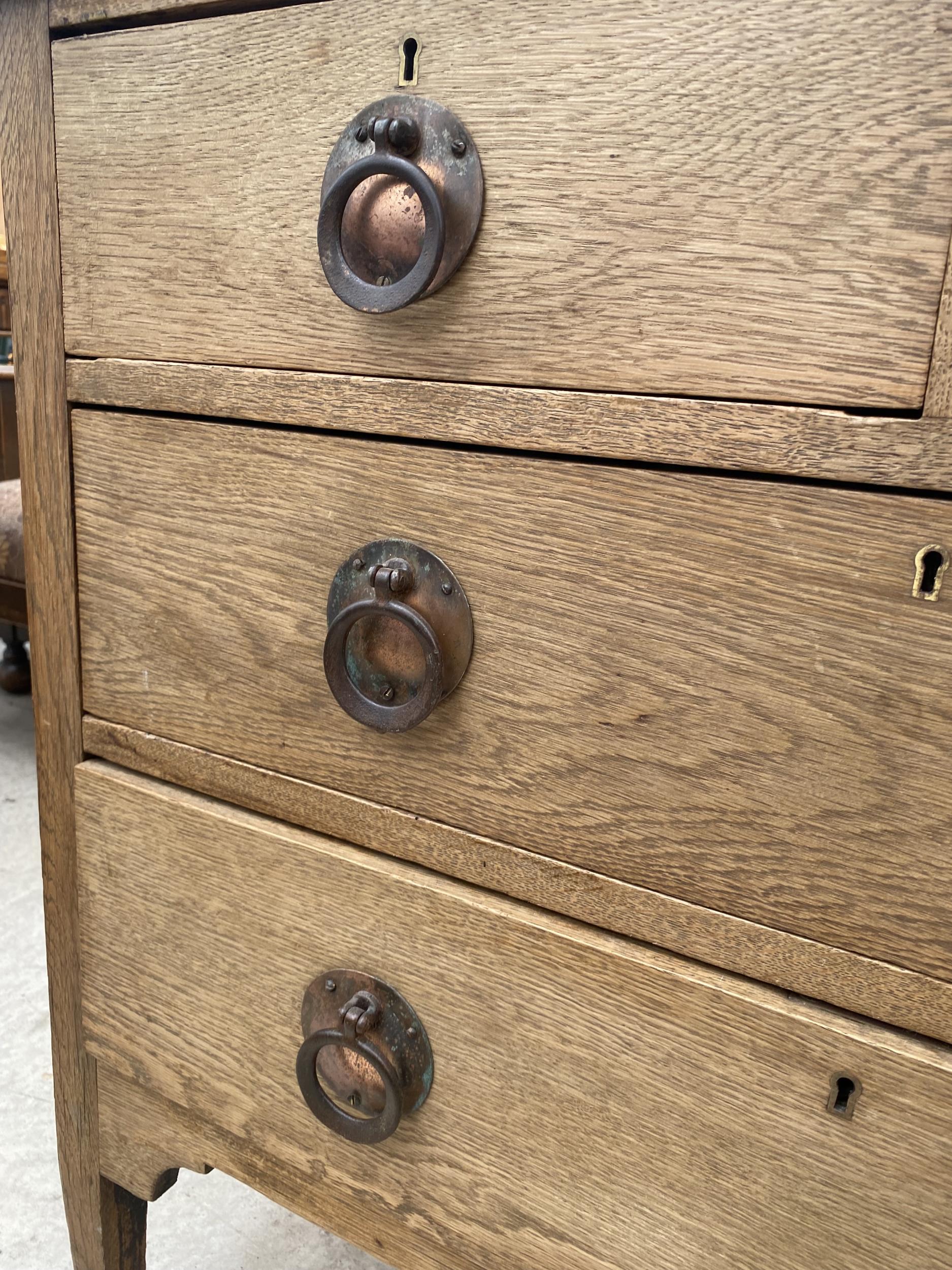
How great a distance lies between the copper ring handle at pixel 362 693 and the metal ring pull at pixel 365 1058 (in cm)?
15

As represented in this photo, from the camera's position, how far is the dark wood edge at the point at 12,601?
1710 millimetres

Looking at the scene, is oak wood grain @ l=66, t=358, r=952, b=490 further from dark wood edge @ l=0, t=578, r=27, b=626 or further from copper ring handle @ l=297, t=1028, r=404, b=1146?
dark wood edge @ l=0, t=578, r=27, b=626

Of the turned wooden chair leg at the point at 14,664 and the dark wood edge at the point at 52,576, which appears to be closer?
the dark wood edge at the point at 52,576

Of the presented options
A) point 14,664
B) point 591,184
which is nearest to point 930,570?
point 591,184

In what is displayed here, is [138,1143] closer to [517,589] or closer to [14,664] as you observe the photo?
[517,589]

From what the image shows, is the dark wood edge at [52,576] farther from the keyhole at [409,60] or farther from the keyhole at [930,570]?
the keyhole at [930,570]

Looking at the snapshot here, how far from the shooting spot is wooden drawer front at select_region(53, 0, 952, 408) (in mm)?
347

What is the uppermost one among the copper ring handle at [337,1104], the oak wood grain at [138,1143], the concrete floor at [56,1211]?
the copper ring handle at [337,1104]

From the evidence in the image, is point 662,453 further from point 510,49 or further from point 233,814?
point 233,814

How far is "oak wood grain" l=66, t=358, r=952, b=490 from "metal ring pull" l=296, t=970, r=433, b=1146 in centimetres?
29

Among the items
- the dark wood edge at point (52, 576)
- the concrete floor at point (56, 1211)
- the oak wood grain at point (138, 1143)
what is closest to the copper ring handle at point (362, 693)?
the dark wood edge at point (52, 576)

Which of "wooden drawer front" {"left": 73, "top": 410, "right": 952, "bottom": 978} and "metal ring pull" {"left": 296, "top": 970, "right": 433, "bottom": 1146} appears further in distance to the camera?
"metal ring pull" {"left": 296, "top": 970, "right": 433, "bottom": 1146}

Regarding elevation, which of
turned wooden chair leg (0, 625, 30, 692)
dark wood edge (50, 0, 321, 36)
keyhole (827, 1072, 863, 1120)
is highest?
dark wood edge (50, 0, 321, 36)

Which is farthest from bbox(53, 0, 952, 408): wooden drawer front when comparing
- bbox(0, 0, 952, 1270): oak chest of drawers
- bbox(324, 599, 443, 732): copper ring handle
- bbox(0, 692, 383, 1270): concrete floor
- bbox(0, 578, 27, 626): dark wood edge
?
bbox(0, 578, 27, 626): dark wood edge
